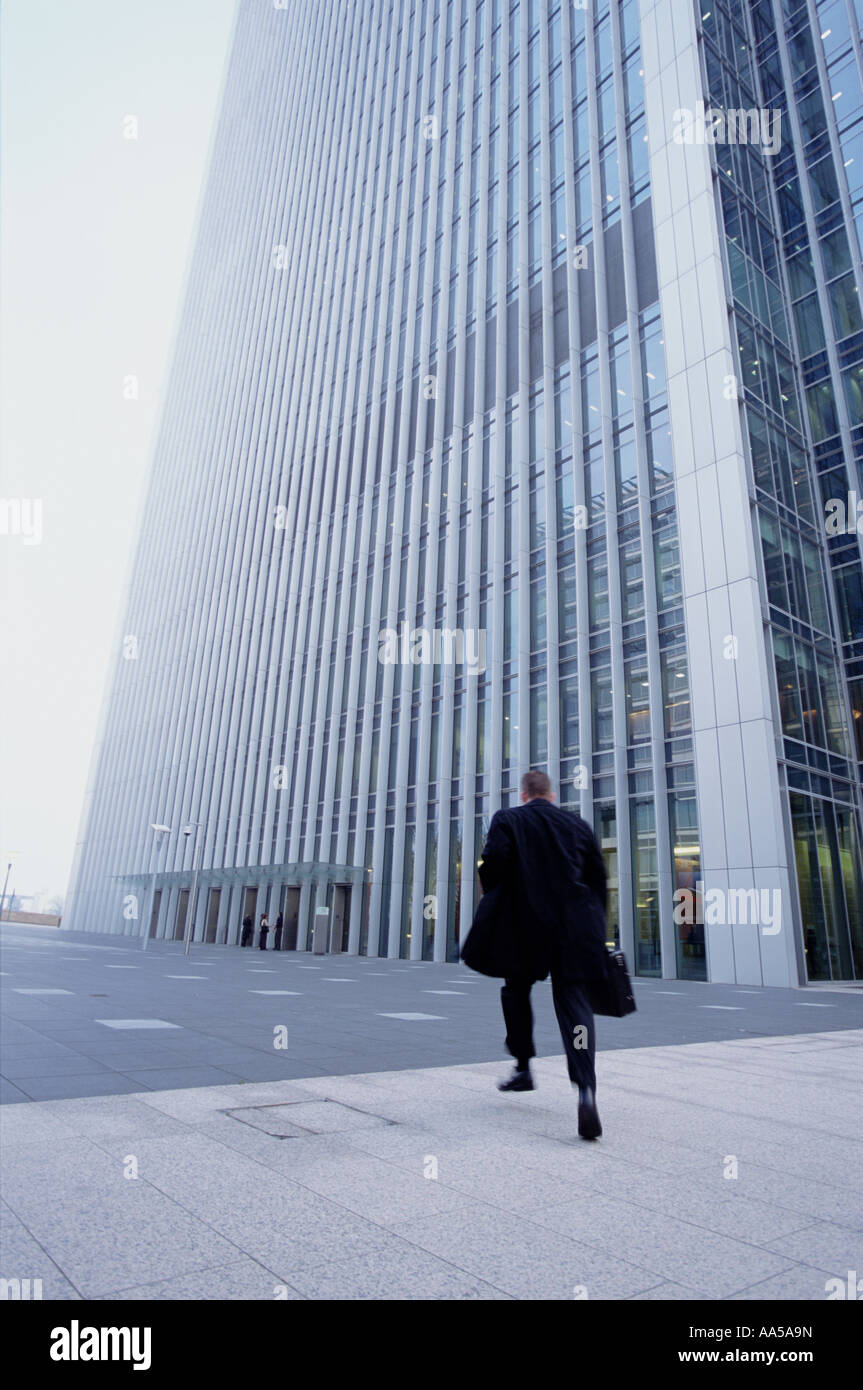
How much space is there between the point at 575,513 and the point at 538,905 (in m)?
23.2

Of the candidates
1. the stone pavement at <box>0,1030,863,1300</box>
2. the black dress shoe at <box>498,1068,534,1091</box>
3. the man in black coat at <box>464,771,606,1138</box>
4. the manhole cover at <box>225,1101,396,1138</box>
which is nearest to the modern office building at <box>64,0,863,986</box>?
the black dress shoe at <box>498,1068,534,1091</box>

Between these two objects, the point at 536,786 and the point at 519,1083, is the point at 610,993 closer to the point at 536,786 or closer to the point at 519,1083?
the point at 519,1083

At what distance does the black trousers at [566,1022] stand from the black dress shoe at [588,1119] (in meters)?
0.08

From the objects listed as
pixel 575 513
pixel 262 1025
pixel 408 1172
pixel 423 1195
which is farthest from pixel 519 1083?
pixel 575 513

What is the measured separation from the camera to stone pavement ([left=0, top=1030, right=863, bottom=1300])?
2.22 metres

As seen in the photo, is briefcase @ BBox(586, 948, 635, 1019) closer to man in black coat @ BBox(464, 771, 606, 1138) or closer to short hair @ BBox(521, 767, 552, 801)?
man in black coat @ BBox(464, 771, 606, 1138)

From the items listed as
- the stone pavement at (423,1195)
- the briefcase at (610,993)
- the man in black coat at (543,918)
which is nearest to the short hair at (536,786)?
the man in black coat at (543,918)

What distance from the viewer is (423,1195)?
2861 mm

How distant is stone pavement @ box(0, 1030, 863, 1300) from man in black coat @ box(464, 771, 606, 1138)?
1.82 ft

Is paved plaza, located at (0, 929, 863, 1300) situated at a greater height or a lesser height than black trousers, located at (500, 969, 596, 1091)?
lesser

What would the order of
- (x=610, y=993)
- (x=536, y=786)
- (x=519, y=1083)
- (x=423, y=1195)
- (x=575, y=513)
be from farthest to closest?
1. (x=575, y=513)
2. (x=536, y=786)
3. (x=519, y=1083)
4. (x=610, y=993)
5. (x=423, y=1195)

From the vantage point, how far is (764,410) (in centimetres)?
2362
